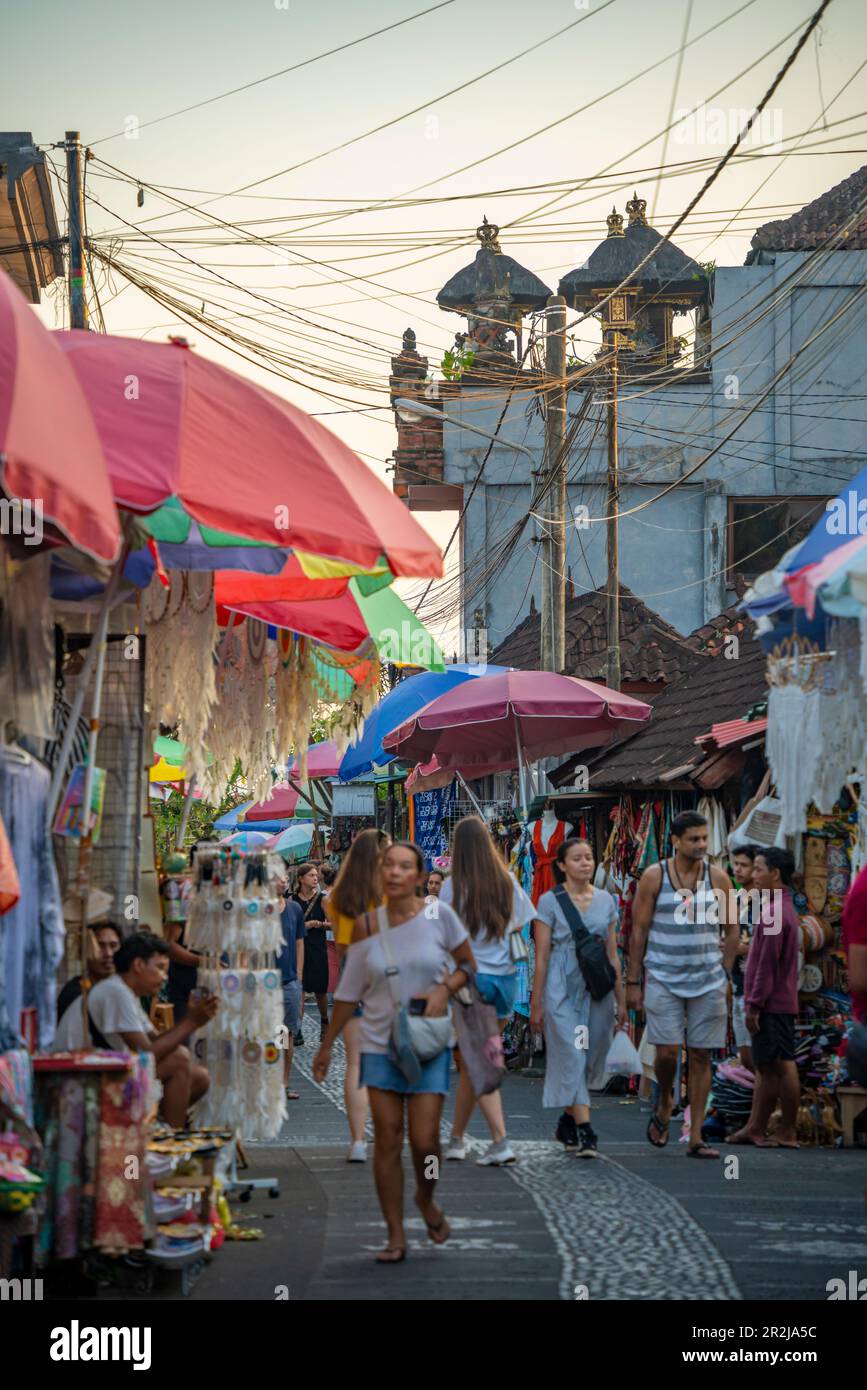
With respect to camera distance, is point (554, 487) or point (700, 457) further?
point (700, 457)

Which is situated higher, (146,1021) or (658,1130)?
(146,1021)

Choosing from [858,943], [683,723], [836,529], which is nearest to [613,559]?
[683,723]

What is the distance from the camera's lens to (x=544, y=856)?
53.8ft

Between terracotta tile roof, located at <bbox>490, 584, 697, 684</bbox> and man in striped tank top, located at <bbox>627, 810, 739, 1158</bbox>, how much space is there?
42.9 feet

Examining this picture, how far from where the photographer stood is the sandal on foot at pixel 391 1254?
23.8ft

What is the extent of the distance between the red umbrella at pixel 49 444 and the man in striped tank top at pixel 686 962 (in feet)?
18.5

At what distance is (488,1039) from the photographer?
332 inches

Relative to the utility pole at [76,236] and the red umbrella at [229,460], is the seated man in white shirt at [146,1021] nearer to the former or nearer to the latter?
the red umbrella at [229,460]

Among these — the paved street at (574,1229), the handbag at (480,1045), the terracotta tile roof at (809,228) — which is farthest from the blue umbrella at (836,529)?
the terracotta tile roof at (809,228)

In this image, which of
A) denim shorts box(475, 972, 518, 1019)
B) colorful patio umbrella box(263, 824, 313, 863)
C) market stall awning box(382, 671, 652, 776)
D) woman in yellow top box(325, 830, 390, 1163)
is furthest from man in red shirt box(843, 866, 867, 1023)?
colorful patio umbrella box(263, 824, 313, 863)

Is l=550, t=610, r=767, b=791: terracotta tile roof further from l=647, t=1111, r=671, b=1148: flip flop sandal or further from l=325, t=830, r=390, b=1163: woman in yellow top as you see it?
l=325, t=830, r=390, b=1163: woman in yellow top

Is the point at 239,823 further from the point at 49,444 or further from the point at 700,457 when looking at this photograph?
the point at 49,444

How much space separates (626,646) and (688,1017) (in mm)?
14799
